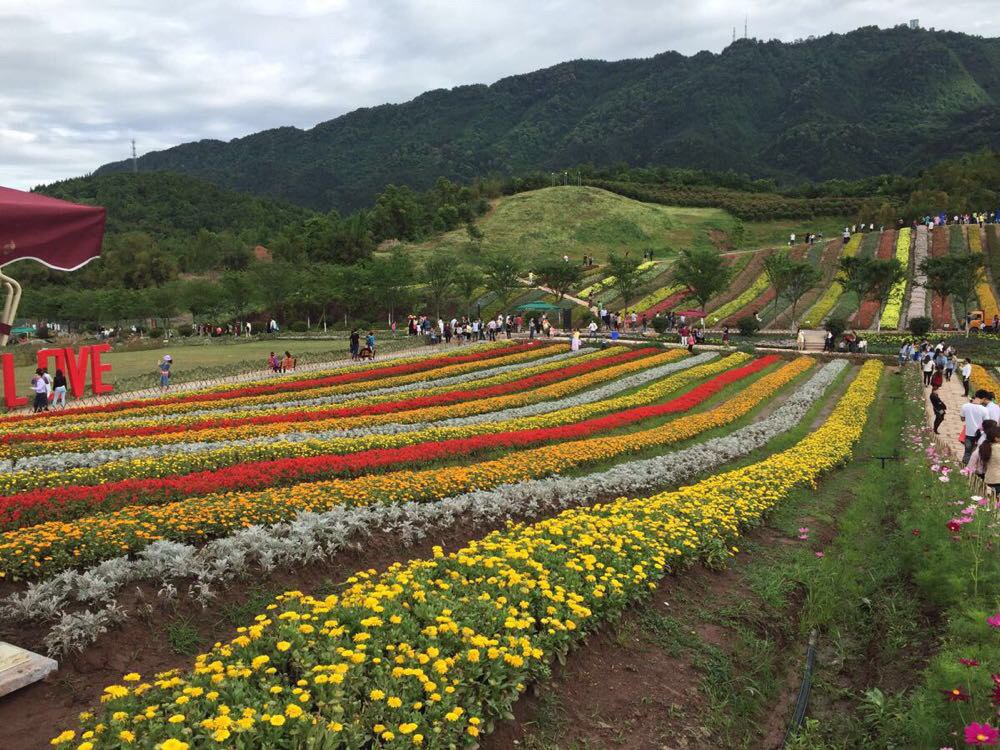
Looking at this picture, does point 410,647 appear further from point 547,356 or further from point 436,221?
point 436,221

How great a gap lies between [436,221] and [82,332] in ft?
178

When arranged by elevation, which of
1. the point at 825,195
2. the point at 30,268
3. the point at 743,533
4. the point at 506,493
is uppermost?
the point at 825,195

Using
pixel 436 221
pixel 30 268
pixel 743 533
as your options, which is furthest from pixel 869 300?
pixel 30 268

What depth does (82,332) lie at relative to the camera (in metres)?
74.2

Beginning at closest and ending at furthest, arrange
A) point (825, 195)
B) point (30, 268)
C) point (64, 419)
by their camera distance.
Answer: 1. point (64, 419)
2. point (30, 268)
3. point (825, 195)

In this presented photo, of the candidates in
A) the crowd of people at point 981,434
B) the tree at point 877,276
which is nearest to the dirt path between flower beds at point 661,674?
the crowd of people at point 981,434

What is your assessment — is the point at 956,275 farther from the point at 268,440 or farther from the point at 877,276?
the point at 268,440

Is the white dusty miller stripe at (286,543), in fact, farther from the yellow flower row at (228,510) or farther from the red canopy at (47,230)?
the red canopy at (47,230)

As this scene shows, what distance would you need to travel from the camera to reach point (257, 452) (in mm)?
14352

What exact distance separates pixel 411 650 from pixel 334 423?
13438mm

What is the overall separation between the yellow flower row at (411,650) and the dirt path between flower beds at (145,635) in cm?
37

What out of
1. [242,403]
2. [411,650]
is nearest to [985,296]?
[242,403]

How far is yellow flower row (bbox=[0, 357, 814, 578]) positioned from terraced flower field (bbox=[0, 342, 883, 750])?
4 centimetres

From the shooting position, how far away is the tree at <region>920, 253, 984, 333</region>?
45.6 metres
